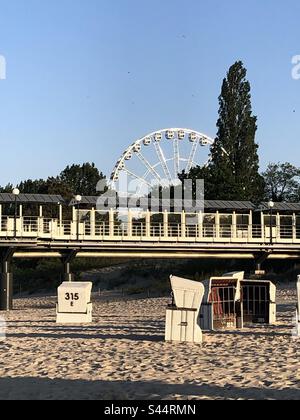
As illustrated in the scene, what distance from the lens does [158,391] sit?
9820mm

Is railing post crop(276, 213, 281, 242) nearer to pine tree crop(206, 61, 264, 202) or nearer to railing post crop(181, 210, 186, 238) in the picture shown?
railing post crop(181, 210, 186, 238)

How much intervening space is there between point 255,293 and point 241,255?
832 inches

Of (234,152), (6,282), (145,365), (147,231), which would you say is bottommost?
(145,365)

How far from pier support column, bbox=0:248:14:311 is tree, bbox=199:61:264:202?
104 feet

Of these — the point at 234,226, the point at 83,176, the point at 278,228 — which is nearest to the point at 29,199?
the point at 234,226

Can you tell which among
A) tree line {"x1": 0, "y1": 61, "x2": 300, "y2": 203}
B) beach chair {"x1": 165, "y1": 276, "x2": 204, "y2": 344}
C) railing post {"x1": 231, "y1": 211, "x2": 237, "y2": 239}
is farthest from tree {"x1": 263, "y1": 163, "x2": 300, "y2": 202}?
beach chair {"x1": 165, "y1": 276, "x2": 204, "y2": 344}

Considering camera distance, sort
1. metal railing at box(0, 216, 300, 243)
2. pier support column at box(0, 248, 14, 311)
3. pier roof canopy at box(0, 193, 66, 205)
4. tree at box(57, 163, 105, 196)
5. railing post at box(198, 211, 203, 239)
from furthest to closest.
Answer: tree at box(57, 163, 105, 196), railing post at box(198, 211, 203, 239), pier roof canopy at box(0, 193, 66, 205), metal railing at box(0, 216, 300, 243), pier support column at box(0, 248, 14, 311)

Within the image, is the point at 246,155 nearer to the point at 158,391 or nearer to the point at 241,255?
the point at 241,255

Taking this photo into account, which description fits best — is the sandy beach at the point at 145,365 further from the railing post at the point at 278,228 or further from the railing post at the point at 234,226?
the railing post at the point at 278,228

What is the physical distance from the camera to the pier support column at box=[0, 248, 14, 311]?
34.0 meters

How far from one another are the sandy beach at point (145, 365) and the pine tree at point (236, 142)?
45371 mm

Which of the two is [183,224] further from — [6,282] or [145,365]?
[145,365]

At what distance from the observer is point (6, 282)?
34.3 meters
